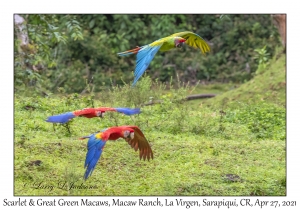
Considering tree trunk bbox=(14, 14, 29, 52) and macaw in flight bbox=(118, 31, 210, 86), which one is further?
tree trunk bbox=(14, 14, 29, 52)

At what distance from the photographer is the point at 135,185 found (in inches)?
218

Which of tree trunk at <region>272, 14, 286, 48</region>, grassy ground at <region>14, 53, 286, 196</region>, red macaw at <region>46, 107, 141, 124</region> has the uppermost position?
tree trunk at <region>272, 14, 286, 48</region>

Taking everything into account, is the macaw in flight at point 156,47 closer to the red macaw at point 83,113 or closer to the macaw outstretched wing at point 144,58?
the macaw outstretched wing at point 144,58

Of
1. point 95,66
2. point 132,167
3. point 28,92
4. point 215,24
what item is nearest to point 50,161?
point 132,167

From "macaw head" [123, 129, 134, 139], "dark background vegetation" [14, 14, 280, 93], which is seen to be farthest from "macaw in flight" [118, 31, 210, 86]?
"dark background vegetation" [14, 14, 280, 93]

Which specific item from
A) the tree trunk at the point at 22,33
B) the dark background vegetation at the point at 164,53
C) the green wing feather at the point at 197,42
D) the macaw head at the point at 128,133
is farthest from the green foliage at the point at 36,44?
the macaw head at the point at 128,133

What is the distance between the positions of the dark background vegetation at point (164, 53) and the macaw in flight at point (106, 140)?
565 cm

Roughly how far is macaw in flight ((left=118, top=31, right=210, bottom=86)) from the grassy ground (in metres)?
1.15

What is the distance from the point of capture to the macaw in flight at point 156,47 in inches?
182

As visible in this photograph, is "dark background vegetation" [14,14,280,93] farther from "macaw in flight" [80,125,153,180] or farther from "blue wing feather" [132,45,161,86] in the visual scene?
"blue wing feather" [132,45,161,86]

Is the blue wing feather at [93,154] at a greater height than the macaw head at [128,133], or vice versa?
the macaw head at [128,133]

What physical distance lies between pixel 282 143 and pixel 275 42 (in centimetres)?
528

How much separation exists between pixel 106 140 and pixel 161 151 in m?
1.86

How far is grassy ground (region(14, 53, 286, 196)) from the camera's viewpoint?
5504 mm
